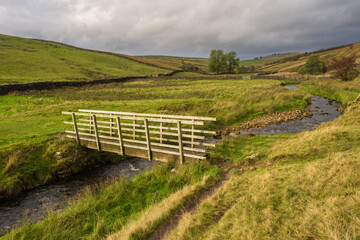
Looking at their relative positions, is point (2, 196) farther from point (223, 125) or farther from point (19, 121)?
point (223, 125)

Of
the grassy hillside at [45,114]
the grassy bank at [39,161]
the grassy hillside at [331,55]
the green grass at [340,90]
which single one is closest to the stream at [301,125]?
the grassy hillside at [45,114]

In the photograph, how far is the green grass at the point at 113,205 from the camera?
6875mm

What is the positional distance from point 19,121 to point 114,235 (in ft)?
70.9

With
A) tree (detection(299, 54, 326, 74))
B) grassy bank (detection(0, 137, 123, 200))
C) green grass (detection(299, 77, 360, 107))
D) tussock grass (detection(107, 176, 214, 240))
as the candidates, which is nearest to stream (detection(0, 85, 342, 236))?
grassy bank (detection(0, 137, 123, 200))

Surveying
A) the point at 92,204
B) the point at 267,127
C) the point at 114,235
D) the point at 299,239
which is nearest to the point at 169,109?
the point at 267,127

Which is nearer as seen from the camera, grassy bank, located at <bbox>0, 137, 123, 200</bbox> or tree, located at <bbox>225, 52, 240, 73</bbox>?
grassy bank, located at <bbox>0, 137, 123, 200</bbox>

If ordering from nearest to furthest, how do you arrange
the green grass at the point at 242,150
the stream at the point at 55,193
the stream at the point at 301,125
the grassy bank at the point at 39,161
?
the stream at the point at 55,193 → the green grass at the point at 242,150 → the grassy bank at the point at 39,161 → the stream at the point at 301,125

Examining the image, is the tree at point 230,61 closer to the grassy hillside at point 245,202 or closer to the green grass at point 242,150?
the green grass at point 242,150

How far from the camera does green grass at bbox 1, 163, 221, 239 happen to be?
6875mm

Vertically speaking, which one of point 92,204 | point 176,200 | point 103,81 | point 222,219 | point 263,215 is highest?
point 103,81

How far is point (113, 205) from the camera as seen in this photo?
28.2ft

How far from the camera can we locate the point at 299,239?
3.99m

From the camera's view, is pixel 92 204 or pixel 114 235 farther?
pixel 92 204

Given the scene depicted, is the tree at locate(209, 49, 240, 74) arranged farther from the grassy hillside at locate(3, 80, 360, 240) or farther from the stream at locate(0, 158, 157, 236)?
the grassy hillside at locate(3, 80, 360, 240)
